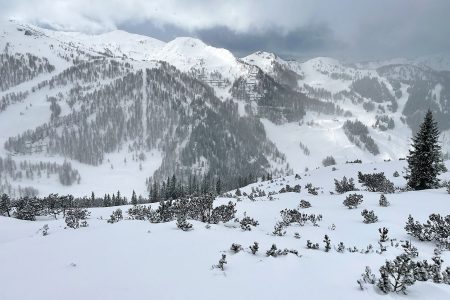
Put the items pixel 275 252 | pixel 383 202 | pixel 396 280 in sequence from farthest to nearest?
pixel 383 202 → pixel 275 252 → pixel 396 280

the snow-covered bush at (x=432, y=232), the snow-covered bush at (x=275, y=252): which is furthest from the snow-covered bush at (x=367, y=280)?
the snow-covered bush at (x=432, y=232)

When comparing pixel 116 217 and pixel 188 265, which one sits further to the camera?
pixel 116 217

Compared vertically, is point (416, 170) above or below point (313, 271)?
above

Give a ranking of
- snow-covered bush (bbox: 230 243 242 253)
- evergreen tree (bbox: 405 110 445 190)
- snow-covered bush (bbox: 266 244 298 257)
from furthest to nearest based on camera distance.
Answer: evergreen tree (bbox: 405 110 445 190), snow-covered bush (bbox: 230 243 242 253), snow-covered bush (bbox: 266 244 298 257)

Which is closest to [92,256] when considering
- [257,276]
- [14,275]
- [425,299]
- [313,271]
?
[14,275]

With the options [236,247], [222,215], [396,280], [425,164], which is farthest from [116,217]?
[425,164]

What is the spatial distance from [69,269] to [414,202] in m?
20.4

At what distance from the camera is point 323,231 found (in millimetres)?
17203

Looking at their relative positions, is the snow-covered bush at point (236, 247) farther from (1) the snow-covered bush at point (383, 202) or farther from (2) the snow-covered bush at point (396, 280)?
(1) the snow-covered bush at point (383, 202)

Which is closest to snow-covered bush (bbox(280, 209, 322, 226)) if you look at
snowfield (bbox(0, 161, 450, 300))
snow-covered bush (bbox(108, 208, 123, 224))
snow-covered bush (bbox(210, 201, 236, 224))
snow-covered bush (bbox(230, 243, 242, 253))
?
snowfield (bbox(0, 161, 450, 300))

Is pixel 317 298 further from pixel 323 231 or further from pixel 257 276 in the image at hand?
pixel 323 231

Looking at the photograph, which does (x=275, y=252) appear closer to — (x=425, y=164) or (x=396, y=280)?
(x=396, y=280)

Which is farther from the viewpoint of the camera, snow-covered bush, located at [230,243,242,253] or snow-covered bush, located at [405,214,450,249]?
snow-covered bush, located at [405,214,450,249]

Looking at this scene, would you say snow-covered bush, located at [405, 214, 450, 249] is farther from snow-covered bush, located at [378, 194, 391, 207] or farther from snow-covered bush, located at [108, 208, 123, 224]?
snow-covered bush, located at [108, 208, 123, 224]
